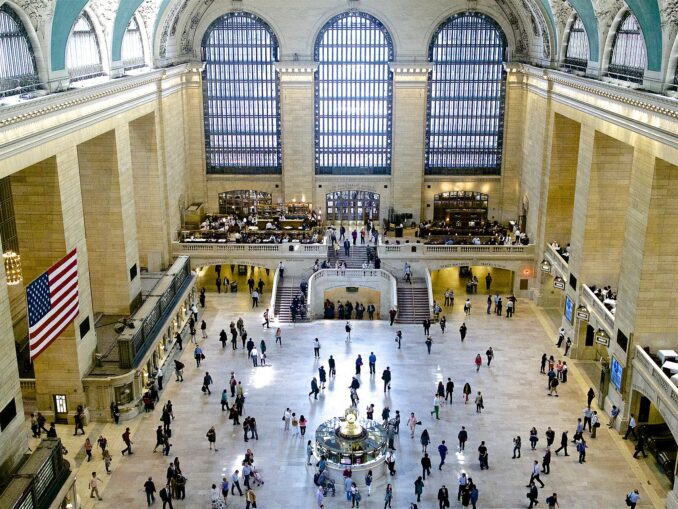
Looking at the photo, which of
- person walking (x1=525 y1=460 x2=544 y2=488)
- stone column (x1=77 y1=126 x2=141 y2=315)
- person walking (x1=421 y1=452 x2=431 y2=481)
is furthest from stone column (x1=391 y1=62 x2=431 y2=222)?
person walking (x1=525 y1=460 x2=544 y2=488)

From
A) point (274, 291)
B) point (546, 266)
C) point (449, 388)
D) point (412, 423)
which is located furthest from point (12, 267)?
point (546, 266)

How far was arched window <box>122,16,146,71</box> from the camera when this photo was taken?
36.0m

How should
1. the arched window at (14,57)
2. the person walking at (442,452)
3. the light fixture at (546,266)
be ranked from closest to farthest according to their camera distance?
1. the arched window at (14,57)
2. the person walking at (442,452)
3. the light fixture at (546,266)

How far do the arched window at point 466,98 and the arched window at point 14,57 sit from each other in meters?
27.3

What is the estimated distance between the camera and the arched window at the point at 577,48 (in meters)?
35.8

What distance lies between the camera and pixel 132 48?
37250 mm

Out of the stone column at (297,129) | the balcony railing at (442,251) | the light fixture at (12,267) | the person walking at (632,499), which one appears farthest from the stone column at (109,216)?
the person walking at (632,499)

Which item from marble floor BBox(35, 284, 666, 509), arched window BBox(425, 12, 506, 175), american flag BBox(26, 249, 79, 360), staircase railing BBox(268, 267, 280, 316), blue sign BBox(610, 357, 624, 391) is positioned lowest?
marble floor BBox(35, 284, 666, 509)

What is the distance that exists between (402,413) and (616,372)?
8.19 meters

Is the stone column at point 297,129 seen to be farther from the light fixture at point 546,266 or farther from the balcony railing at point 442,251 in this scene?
the light fixture at point 546,266

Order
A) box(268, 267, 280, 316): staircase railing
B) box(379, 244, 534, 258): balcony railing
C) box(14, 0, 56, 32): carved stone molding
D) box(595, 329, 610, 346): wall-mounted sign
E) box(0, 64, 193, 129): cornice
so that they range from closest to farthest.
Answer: box(0, 64, 193, 129): cornice
box(14, 0, 56, 32): carved stone molding
box(595, 329, 610, 346): wall-mounted sign
box(268, 267, 280, 316): staircase railing
box(379, 244, 534, 258): balcony railing

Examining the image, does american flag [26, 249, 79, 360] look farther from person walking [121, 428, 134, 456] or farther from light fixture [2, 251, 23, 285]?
person walking [121, 428, 134, 456]

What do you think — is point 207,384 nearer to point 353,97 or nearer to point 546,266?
point 546,266

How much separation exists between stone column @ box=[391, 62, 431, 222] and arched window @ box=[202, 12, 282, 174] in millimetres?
7338
